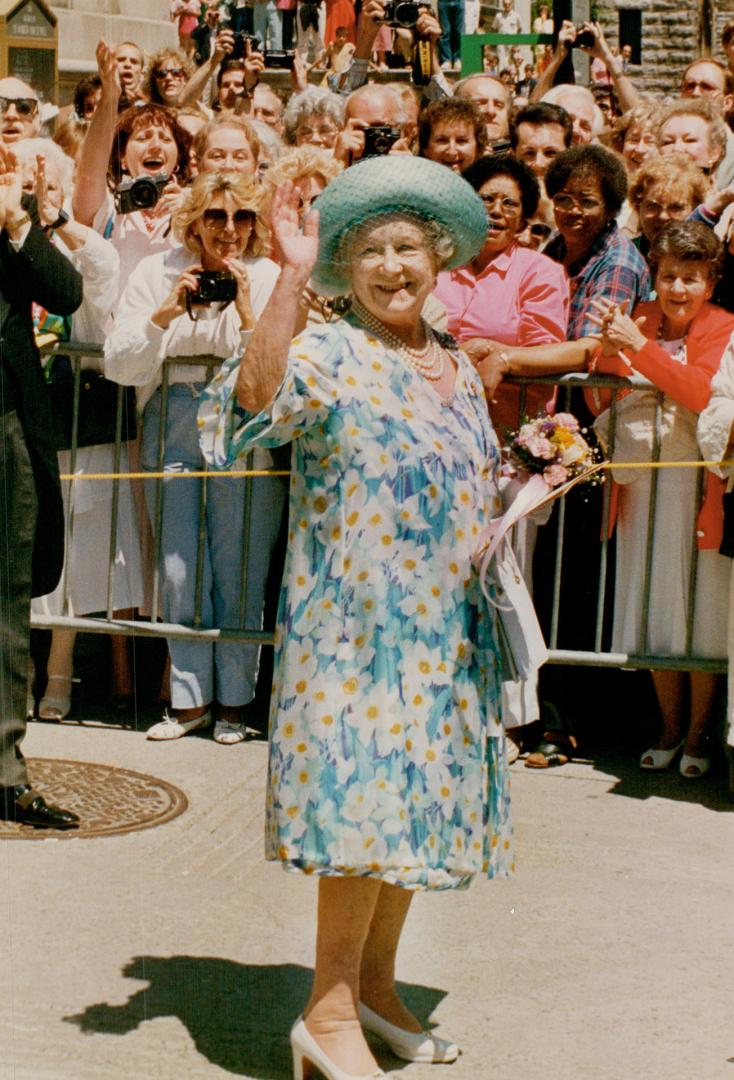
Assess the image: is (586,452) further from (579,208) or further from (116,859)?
(579,208)

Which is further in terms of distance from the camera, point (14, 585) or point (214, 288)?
point (214, 288)

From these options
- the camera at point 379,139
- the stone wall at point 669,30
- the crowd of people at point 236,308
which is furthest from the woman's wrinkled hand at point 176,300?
the stone wall at point 669,30

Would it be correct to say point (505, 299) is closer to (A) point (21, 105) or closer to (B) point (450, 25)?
(A) point (21, 105)

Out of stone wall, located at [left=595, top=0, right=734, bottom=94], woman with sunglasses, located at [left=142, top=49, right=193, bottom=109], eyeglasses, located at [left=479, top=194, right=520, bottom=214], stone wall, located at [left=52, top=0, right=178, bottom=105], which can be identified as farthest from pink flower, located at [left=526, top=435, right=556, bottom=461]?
stone wall, located at [left=595, top=0, right=734, bottom=94]

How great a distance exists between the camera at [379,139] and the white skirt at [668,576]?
1976 mm

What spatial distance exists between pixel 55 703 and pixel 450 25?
1250cm

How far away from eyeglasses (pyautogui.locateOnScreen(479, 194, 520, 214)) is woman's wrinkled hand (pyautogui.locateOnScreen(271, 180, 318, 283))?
306 centimetres

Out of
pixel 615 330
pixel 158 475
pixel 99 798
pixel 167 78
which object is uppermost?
pixel 167 78

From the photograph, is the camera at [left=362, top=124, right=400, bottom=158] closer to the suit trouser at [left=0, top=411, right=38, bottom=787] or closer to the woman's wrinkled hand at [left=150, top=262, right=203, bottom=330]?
the woman's wrinkled hand at [left=150, top=262, right=203, bottom=330]

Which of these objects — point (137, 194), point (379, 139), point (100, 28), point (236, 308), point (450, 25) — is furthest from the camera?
point (450, 25)

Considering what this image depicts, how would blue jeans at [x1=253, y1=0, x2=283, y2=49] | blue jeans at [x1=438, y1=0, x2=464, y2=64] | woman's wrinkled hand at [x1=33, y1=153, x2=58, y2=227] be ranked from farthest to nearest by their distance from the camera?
blue jeans at [x1=438, y1=0, x2=464, y2=64] < blue jeans at [x1=253, y1=0, x2=283, y2=49] < woman's wrinkled hand at [x1=33, y1=153, x2=58, y2=227]

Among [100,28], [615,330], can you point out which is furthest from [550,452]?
[100,28]

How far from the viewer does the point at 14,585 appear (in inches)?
235

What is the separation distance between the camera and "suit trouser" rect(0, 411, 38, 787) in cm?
591
